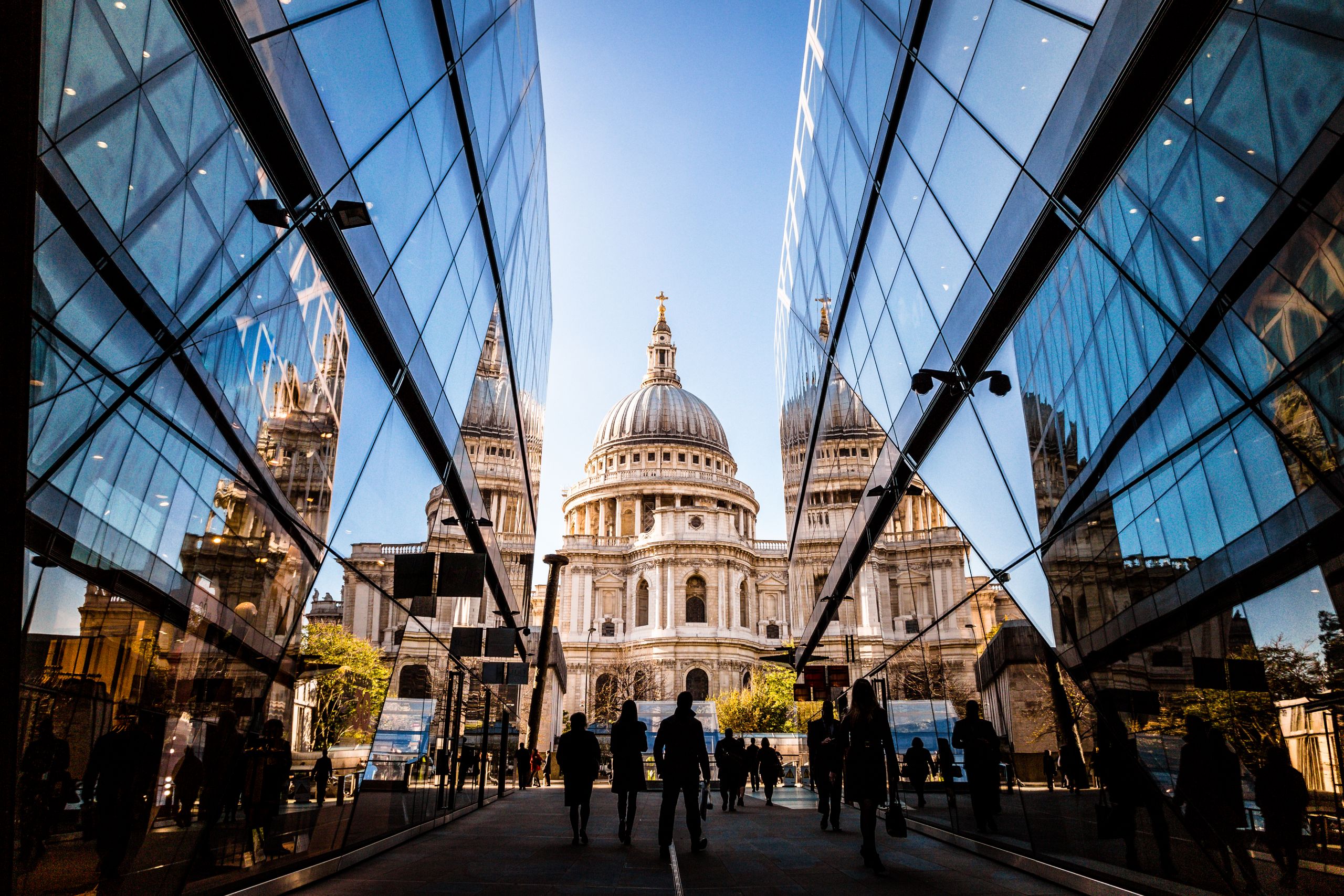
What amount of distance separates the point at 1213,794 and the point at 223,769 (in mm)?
5635

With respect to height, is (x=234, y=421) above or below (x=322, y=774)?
above

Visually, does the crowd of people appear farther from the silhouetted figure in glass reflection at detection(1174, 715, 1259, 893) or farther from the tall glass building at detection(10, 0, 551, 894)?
the tall glass building at detection(10, 0, 551, 894)

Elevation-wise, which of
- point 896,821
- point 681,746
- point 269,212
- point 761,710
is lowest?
point 896,821

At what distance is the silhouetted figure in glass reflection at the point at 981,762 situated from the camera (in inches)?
348

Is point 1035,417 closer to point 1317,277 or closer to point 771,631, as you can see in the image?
point 1317,277

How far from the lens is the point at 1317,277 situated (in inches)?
142

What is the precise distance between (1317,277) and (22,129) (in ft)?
15.3

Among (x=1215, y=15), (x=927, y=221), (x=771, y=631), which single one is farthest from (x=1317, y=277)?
(x=771, y=631)

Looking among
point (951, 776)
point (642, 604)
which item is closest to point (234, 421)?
point (951, 776)

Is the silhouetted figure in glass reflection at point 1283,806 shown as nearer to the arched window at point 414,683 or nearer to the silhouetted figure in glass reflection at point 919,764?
the silhouetted figure in glass reflection at point 919,764

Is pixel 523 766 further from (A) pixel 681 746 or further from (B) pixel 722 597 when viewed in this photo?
(B) pixel 722 597

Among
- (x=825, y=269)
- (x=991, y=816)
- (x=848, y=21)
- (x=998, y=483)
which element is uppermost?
(x=848, y=21)

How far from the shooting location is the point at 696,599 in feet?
273

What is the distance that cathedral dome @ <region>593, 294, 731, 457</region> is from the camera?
370 feet
